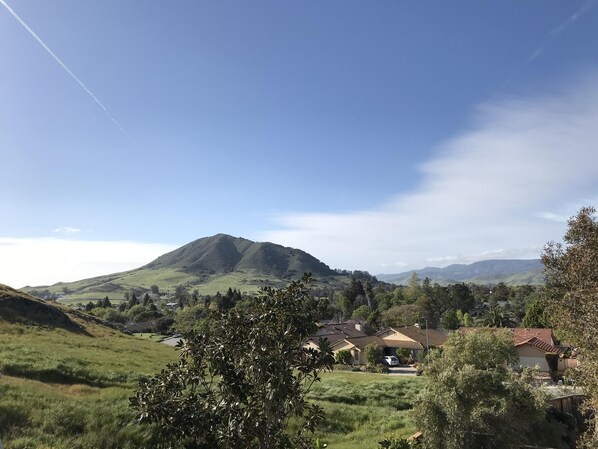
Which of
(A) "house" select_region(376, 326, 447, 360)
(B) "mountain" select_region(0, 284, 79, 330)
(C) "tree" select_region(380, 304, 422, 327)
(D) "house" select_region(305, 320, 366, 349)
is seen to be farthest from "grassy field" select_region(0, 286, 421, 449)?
(C) "tree" select_region(380, 304, 422, 327)

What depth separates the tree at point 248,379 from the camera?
5980 mm

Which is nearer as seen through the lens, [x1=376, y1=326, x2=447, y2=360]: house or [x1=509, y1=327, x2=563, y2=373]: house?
[x1=509, y1=327, x2=563, y2=373]: house

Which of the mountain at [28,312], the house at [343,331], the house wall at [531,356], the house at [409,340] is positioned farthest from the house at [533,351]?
the mountain at [28,312]

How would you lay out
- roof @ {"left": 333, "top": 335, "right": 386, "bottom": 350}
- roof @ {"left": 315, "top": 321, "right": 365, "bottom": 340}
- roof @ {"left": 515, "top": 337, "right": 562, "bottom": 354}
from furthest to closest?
roof @ {"left": 315, "top": 321, "right": 365, "bottom": 340}
roof @ {"left": 333, "top": 335, "right": 386, "bottom": 350}
roof @ {"left": 515, "top": 337, "right": 562, "bottom": 354}

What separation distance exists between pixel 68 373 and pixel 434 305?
9469 cm

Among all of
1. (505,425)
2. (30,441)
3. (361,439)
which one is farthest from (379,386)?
(30,441)

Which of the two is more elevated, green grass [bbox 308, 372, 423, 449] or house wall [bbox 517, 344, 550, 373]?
green grass [bbox 308, 372, 423, 449]

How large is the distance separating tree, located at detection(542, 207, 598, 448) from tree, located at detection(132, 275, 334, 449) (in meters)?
9.68

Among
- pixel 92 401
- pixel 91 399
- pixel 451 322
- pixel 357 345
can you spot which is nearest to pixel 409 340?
pixel 357 345

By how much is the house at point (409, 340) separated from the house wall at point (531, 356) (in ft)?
42.6

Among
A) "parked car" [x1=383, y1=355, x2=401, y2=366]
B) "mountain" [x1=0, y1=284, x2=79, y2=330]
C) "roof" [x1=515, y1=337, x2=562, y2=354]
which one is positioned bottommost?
"parked car" [x1=383, y1=355, x2=401, y2=366]

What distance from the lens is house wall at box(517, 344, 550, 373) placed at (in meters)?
50.8

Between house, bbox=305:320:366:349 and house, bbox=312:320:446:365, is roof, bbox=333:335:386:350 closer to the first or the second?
house, bbox=312:320:446:365

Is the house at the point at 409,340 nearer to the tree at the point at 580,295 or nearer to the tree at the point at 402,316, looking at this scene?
the tree at the point at 402,316
